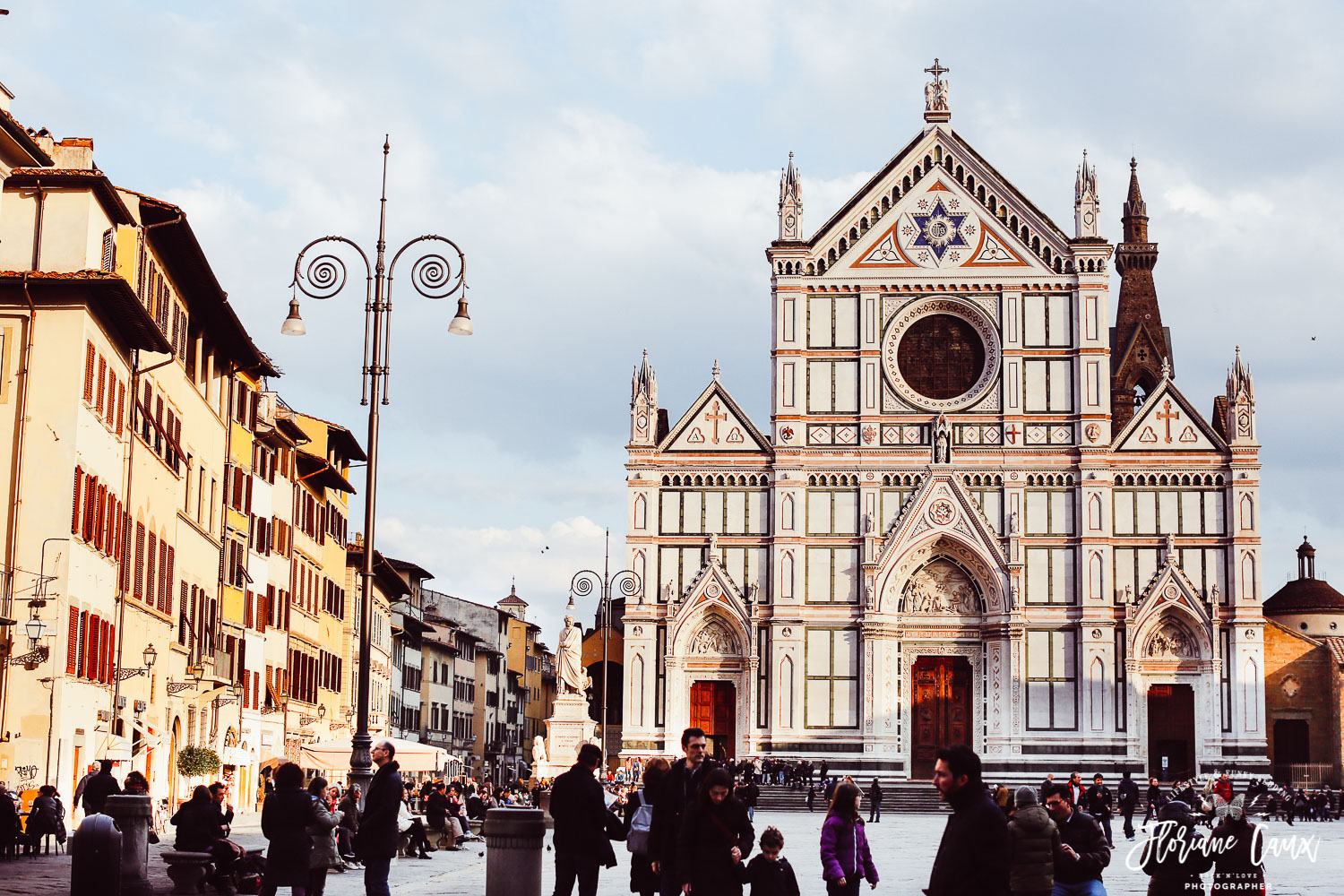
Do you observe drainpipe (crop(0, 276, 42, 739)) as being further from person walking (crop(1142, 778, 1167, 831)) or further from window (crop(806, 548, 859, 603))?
window (crop(806, 548, 859, 603))

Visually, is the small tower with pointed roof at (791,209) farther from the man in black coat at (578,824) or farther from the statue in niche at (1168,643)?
the man in black coat at (578,824)

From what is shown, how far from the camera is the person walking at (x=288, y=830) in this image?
14359mm

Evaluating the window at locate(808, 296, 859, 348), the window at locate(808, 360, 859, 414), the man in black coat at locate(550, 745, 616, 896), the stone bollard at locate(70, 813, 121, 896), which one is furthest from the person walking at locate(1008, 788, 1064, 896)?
the window at locate(808, 296, 859, 348)

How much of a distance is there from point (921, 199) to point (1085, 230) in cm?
542

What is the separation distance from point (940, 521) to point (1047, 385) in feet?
18.5

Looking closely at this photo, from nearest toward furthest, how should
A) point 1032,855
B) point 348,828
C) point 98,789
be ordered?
point 1032,855, point 98,789, point 348,828

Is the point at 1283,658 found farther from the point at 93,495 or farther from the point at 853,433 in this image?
the point at 93,495

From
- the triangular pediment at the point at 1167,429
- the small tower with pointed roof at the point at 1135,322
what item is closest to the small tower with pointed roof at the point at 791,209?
the triangular pediment at the point at 1167,429

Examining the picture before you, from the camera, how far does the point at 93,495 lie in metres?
28.7

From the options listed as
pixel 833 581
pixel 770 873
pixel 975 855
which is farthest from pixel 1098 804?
pixel 975 855

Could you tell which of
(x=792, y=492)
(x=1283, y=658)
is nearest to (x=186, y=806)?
(x=792, y=492)

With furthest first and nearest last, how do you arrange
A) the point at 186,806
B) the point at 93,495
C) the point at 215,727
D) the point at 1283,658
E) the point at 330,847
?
the point at 1283,658
the point at 215,727
the point at 93,495
the point at 186,806
the point at 330,847

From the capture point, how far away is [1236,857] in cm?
1290

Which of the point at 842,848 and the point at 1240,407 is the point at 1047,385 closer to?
the point at 1240,407
